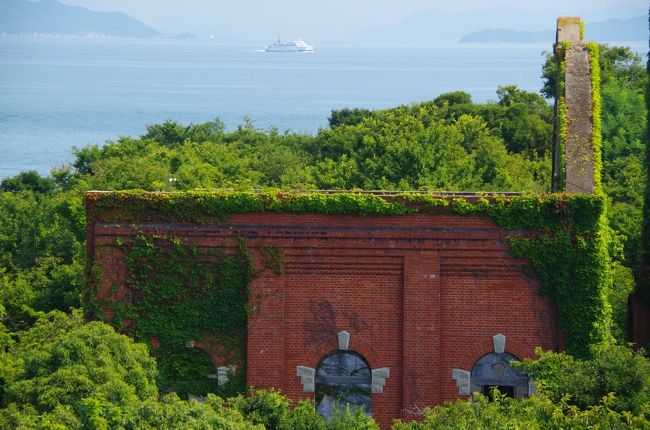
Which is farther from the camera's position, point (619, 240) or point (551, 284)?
point (619, 240)

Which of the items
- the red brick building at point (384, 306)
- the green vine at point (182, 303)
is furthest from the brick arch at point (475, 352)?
the green vine at point (182, 303)

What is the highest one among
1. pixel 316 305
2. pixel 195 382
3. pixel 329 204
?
pixel 329 204

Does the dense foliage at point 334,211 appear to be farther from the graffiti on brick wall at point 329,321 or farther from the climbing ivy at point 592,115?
the climbing ivy at point 592,115

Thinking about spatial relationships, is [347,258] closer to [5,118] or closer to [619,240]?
[619,240]

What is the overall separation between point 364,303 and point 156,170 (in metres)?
20.1

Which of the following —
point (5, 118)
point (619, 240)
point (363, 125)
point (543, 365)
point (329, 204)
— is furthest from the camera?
point (5, 118)

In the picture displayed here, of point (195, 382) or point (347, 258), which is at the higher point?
point (347, 258)

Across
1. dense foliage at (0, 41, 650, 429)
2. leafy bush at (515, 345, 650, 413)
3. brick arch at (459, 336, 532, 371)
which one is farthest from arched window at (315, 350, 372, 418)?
leafy bush at (515, 345, 650, 413)

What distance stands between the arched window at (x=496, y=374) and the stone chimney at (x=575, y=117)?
166 inches

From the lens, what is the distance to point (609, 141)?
57.0 m

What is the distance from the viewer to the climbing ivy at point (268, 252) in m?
26.5

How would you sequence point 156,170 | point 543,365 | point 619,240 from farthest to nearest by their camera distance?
1. point 156,170
2. point 619,240
3. point 543,365

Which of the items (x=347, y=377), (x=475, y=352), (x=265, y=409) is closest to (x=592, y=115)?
(x=475, y=352)

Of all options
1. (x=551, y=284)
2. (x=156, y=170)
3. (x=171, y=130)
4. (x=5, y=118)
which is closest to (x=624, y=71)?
(x=171, y=130)
